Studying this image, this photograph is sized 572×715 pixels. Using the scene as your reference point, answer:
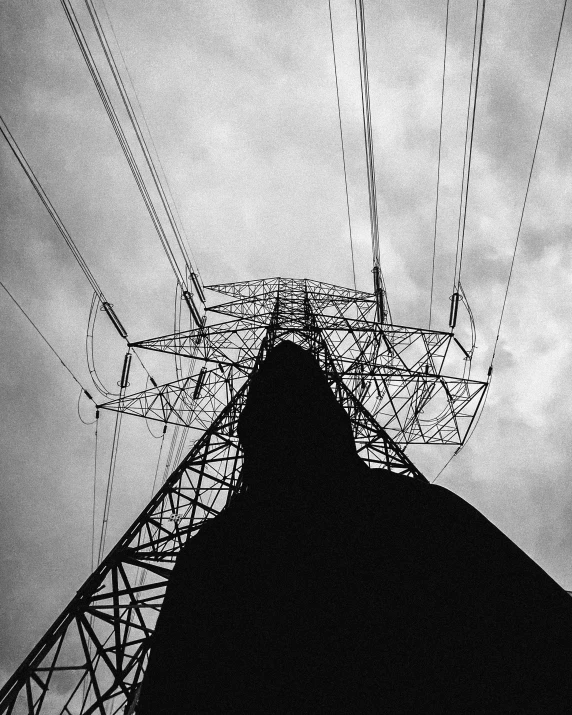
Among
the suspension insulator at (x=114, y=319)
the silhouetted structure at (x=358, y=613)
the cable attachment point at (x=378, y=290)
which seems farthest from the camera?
the cable attachment point at (x=378, y=290)

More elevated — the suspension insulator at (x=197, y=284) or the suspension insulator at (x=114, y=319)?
the suspension insulator at (x=197, y=284)

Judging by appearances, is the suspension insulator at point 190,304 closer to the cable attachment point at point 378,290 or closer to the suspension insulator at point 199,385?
the suspension insulator at point 199,385

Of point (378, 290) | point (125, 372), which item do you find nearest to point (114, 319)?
point (125, 372)

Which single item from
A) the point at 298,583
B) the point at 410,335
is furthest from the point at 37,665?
the point at 410,335

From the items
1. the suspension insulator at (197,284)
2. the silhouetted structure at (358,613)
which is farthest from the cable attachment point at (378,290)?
the silhouetted structure at (358,613)

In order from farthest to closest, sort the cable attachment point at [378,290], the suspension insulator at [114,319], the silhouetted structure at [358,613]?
1. the cable attachment point at [378,290]
2. the suspension insulator at [114,319]
3. the silhouetted structure at [358,613]

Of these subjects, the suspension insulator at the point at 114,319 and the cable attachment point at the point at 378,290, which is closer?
the suspension insulator at the point at 114,319

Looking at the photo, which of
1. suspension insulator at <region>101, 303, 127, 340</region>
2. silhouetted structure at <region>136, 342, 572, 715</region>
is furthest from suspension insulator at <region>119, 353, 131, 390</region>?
silhouetted structure at <region>136, 342, 572, 715</region>

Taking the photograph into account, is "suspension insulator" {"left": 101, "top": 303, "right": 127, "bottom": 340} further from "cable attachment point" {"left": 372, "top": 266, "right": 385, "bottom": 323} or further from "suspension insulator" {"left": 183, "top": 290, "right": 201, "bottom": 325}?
"cable attachment point" {"left": 372, "top": 266, "right": 385, "bottom": 323}

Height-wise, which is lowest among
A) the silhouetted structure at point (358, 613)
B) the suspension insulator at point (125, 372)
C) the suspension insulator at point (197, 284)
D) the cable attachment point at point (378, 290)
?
the silhouetted structure at point (358, 613)

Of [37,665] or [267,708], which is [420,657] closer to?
[267,708]
